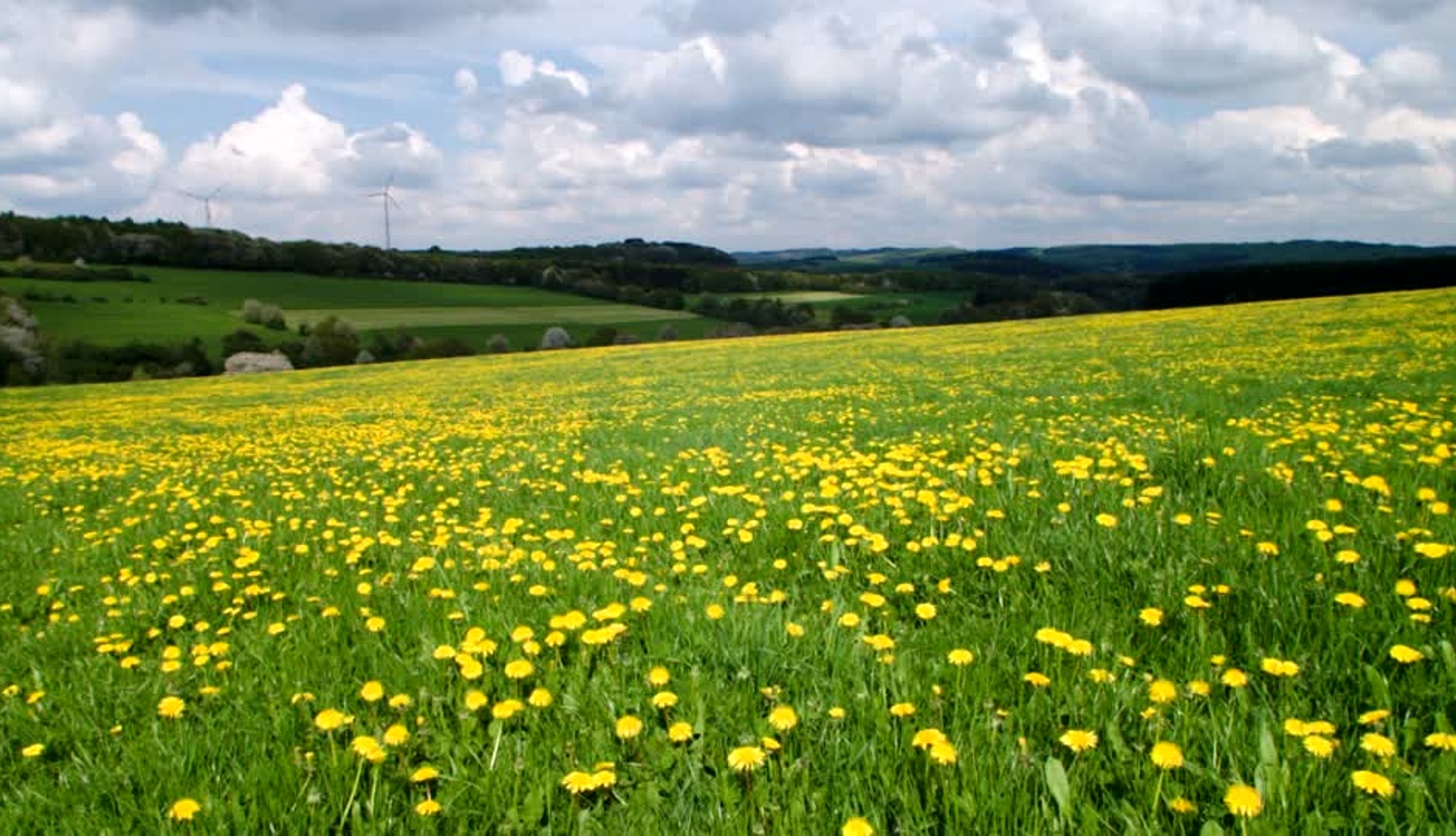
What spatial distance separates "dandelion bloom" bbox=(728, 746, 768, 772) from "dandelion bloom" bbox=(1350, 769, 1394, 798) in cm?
142

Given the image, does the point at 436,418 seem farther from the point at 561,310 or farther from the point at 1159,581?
the point at 561,310

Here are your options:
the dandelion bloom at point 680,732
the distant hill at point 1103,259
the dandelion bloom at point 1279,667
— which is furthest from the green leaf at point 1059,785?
the distant hill at point 1103,259

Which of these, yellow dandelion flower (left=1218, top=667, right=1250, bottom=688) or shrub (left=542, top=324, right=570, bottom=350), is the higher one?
yellow dandelion flower (left=1218, top=667, right=1250, bottom=688)

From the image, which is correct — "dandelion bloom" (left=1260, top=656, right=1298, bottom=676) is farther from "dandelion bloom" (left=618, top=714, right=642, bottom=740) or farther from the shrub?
the shrub

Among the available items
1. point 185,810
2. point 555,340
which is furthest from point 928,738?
point 555,340

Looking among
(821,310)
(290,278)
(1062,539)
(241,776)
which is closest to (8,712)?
Answer: (241,776)

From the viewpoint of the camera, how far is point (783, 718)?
236 cm

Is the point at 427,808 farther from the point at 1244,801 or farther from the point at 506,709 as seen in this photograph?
the point at 1244,801

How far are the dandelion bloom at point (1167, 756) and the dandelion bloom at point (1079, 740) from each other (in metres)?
0.15

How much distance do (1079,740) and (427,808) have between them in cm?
180

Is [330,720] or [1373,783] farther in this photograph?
[330,720]

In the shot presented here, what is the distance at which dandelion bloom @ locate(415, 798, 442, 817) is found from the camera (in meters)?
2.13

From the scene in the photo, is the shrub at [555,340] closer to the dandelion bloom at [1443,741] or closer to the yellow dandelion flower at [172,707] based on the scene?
the yellow dandelion flower at [172,707]

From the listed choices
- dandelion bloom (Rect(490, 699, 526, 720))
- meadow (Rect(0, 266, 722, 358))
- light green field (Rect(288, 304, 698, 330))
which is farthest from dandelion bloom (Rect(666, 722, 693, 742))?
light green field (Rect(288, 304, 698, 330))
